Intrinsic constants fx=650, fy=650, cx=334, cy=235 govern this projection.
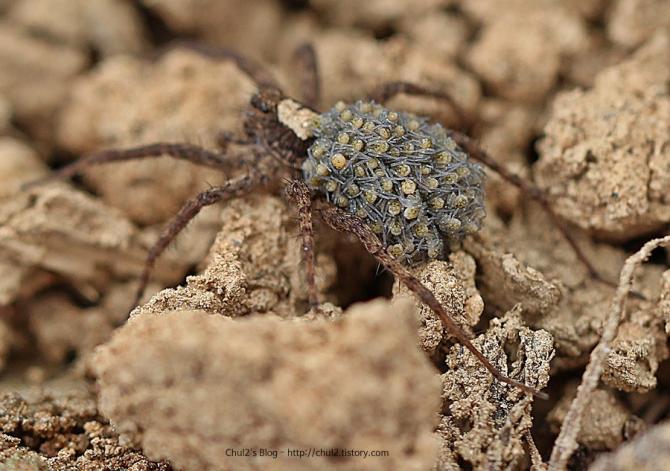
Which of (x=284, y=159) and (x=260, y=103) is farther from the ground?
(x=260, y=103)

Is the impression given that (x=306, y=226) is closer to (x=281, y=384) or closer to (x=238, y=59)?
(x=281, y=384)

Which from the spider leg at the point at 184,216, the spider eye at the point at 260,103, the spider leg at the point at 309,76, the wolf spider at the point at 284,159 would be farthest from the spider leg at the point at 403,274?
the spider leg at the point at 309,76

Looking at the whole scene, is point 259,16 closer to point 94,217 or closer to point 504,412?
point 94,217

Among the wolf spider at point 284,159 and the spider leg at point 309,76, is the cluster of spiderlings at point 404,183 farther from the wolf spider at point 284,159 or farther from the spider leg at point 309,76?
the spider leg at point 309,76

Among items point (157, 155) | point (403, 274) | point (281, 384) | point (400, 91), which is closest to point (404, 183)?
point (403, 274)

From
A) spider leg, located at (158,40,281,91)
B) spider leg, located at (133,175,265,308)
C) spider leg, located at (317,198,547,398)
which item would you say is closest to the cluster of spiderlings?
spider leg, located at (317,198,547,398)

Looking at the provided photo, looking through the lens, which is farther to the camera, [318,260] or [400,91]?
[400,91]

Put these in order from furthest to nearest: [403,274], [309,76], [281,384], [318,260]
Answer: [309,76]
[318,260]
[403,274]
[281,384]

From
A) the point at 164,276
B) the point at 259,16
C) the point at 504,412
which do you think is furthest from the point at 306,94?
the point at 504,412
